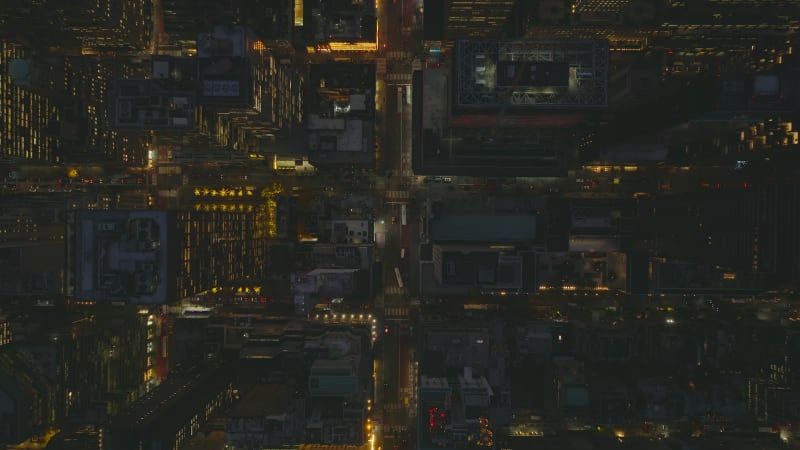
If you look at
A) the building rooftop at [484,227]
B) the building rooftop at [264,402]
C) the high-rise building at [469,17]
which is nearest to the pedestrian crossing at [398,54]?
the high-rise building at [469,17]

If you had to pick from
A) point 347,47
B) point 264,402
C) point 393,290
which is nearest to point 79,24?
point 347,47

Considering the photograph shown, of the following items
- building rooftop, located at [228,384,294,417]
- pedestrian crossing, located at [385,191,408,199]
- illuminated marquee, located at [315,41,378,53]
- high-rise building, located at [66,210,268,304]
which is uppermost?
illuminated marquee, located at [315,41,378,53]

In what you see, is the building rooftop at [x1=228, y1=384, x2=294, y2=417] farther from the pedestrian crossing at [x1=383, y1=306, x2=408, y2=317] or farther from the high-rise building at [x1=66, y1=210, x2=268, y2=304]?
the pedestrian crossing at [x1=383, y1=306, x2=408, y2=317]

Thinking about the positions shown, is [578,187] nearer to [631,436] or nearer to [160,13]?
[631,436]

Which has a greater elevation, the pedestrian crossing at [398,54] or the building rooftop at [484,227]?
the pedestrian crossing at [398,54]

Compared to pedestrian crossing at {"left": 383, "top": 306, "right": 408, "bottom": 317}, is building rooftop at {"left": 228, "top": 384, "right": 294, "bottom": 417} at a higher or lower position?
lower

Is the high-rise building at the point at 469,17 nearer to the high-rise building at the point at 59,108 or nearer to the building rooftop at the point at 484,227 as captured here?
the building rooftop at the point at 484,227

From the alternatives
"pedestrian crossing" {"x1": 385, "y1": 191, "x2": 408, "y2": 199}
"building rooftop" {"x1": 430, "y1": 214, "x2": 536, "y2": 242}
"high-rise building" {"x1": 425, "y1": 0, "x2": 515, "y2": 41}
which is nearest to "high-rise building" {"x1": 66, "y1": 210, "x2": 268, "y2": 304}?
A: "pedestrian crossing" {"x1": 385, "y1": 191, "x2": 408, "y2": 199}

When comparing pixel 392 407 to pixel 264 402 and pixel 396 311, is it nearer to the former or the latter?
pixel 396 311

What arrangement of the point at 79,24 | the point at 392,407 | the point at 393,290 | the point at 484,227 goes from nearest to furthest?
the point at 484,227
the point at 79,24
the point at 392,407
the point at 393,290
